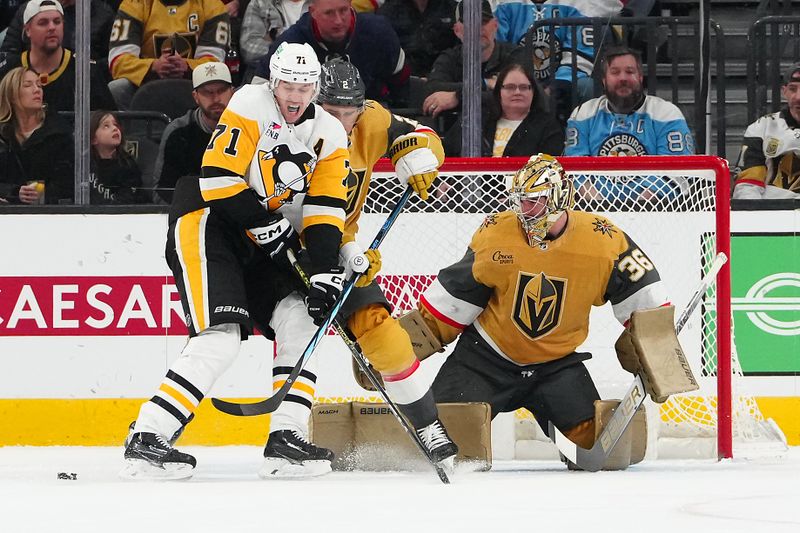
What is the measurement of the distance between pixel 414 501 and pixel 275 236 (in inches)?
34.1

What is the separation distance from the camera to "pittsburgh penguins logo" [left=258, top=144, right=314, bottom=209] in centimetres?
339

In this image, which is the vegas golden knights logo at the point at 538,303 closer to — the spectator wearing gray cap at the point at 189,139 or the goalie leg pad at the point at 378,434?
the goalie leg pad at the point at 378,434

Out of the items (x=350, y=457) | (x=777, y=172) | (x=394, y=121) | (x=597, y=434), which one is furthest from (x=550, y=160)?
(x=777, y=172)

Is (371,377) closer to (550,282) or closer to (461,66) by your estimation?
(550,282)

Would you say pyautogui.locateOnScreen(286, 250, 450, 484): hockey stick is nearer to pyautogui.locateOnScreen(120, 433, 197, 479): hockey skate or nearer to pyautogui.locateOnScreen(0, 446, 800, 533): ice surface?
pyautogui.locateOnScreen(0, 446, 800, 533): ice surface

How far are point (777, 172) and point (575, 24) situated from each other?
852 mm

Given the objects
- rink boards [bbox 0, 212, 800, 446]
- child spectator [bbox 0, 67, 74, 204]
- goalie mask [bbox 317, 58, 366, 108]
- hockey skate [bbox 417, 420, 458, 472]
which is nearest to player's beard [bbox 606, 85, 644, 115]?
rink boards [bbox 0, 212, 800, 446]

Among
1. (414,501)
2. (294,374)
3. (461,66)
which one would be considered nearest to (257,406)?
(294,374)

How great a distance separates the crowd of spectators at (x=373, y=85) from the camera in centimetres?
455

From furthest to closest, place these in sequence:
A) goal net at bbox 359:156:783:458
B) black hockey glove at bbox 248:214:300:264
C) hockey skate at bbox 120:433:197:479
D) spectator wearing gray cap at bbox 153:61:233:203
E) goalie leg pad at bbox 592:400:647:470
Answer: spectator wearing gray cap at bbox 153:61:233:203, goal net at bbox 359:156:783:458, goalie leg pad at bbox 592:400:647:470, black hockey glove at bbox 248:214:300:264, hockey skate at bbox 120:433:197:479

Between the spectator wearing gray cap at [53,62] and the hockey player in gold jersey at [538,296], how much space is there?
5.12ft

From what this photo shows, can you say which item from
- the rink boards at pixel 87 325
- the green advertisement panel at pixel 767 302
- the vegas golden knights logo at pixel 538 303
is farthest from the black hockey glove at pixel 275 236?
the green advertisement panel at pixel 767 302

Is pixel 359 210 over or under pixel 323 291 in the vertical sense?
over

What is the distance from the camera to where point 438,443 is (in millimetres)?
3436
